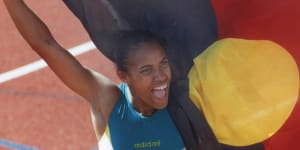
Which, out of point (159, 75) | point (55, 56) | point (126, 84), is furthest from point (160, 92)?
point (55, 56)

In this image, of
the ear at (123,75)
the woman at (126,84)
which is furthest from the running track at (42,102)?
the ear at (123,75)

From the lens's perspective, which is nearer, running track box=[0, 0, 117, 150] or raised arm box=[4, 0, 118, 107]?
raised arm box=[4, 0, 118, 107]

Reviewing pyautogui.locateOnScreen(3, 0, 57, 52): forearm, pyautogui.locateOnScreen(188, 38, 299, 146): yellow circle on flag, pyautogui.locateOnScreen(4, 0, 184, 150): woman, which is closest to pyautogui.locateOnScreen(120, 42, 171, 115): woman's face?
pyautogui.locateOnScreen(4, 0, 184, 150): woman

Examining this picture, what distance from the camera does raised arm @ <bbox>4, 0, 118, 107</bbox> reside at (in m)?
1.99

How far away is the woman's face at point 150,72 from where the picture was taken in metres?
1.94

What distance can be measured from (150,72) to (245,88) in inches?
11.4

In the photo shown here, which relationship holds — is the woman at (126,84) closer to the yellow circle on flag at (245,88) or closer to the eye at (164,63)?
the eye at (164,63)

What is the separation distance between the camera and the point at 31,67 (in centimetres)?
392

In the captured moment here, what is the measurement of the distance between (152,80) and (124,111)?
7.8 inches

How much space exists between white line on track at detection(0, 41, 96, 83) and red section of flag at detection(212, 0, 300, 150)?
1.91 meters

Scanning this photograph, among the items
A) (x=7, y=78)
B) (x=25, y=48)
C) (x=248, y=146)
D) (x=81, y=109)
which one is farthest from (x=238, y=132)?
(x=25, y=48)

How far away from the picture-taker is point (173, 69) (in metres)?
2.02

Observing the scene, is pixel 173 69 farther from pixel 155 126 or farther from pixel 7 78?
pixel 7 78

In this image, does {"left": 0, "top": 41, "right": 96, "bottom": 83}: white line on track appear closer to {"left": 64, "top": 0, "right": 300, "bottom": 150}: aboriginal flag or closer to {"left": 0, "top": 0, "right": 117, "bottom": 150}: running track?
{"left": 0, "top": 0, "right": 117, "bottom": 150}: running track
